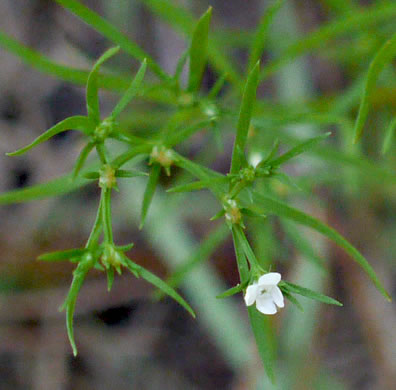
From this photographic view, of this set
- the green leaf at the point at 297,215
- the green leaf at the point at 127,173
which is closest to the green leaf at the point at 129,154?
the green leaf at the point at 127,173

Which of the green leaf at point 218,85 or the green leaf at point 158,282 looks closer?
the green leaf at point 158,282

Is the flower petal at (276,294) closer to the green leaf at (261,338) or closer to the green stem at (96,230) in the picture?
the green leaf at (261,338)

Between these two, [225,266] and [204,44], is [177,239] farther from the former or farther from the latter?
[204,44]

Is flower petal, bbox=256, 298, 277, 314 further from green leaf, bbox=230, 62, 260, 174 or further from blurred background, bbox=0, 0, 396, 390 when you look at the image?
blurred background, bbox=0, 0, 396, 390

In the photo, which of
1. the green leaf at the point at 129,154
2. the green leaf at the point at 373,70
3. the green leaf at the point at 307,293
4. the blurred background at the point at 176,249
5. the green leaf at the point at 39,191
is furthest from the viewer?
the blurred background at the point at 176,249

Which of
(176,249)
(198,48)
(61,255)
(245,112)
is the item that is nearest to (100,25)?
(198,48)

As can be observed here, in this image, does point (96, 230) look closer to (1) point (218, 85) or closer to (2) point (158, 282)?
(2) point (158, 282)
